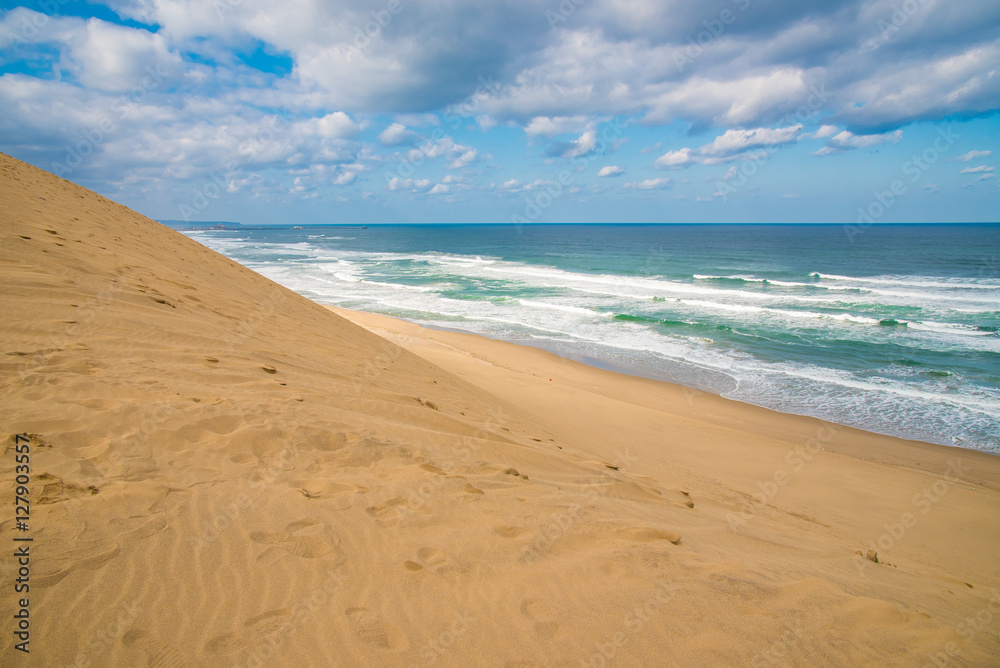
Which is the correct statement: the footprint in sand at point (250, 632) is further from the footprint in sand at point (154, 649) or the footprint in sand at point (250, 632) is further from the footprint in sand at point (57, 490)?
the footprint in sand at point (57, 490)

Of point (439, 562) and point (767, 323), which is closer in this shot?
point (439, 562)

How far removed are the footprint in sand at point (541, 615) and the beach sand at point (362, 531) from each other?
0.6 inches

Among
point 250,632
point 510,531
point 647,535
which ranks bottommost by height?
point 647,535

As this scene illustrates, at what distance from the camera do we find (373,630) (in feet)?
8.14

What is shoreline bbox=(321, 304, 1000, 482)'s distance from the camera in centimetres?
945

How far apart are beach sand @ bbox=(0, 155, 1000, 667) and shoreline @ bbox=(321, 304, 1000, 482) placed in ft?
6.97

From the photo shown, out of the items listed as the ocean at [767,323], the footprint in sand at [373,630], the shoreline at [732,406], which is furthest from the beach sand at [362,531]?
the ocean at [767,323]

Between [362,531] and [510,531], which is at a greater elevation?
[362,531]

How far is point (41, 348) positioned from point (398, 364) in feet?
16.2

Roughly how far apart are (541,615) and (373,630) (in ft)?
3.22

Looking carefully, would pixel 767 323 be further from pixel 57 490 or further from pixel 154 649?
pixel 57 490

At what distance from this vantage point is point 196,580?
2.52 meters

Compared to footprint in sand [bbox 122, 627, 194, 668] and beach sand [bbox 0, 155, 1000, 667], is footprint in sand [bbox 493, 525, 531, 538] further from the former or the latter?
footprint in sand [bbox 122, 627, 194, 668]

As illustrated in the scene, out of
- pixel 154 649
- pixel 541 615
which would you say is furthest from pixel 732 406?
pixel 154 649
